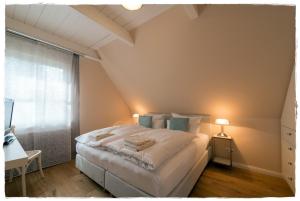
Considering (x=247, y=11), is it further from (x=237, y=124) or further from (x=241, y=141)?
(x=241, y=141)

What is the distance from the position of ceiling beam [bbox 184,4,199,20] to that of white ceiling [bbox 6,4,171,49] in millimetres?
306

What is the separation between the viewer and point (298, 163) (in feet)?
1.70

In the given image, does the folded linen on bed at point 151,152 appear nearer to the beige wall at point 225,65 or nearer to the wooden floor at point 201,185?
the wooden floor at point 201,185

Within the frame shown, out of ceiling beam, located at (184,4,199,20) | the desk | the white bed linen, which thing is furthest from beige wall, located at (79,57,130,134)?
ceiling beam, located at (184,4,199,20)

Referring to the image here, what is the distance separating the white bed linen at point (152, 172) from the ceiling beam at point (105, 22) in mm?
1768

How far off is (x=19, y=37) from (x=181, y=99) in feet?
10.4

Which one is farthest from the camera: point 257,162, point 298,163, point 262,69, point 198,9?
point 257,162

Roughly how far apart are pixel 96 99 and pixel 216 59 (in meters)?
2.86

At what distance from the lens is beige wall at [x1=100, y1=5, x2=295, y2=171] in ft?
5.29

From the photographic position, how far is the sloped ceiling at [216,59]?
5.21 feet

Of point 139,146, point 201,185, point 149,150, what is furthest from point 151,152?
point 201,185

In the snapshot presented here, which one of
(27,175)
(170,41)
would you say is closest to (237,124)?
(170,41)

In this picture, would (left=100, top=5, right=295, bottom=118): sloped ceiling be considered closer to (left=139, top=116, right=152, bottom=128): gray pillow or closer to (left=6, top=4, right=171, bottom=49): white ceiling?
(left=6, top=4, right=171, bottom=49): white ceiling

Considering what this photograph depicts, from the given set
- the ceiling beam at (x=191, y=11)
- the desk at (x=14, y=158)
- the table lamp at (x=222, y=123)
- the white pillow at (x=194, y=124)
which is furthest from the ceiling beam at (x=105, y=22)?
the table lamp at (x=222, y=123)
